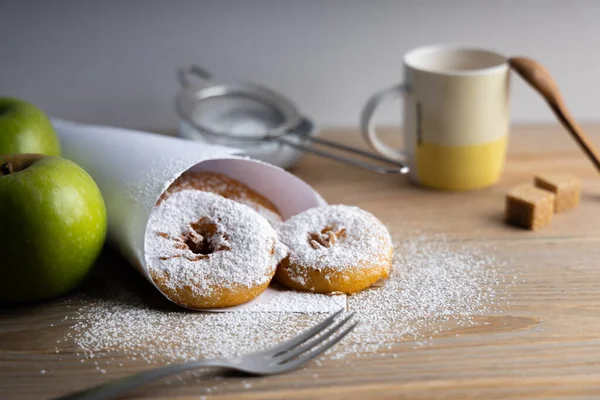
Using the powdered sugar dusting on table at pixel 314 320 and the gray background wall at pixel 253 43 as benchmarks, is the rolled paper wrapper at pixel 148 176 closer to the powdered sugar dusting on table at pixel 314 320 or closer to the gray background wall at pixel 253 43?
the powdered sugar dusting on table at pixel 314 320

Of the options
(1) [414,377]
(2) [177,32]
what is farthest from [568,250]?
(2) [177,32]

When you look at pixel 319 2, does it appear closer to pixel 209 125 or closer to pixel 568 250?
pixel 209 125

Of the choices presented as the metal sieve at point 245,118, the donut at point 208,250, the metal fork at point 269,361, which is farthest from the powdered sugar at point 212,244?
the metal sieve at point 245,118

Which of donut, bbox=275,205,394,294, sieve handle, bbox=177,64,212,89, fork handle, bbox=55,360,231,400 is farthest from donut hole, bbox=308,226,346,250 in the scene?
sieve handle, bbox=177,64,212,89

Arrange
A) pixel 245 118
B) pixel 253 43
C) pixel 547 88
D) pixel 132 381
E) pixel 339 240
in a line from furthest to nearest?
pixel 253 43 → pixel 245 118 → pixel 547 88 → pixel 339 240 → pixel 132 381

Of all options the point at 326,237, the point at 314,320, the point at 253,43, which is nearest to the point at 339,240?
the point at 326,237

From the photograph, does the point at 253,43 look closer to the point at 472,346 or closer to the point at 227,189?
the point at 227,189

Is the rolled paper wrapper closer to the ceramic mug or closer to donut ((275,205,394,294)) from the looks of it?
donut ((275,205,394,294))
